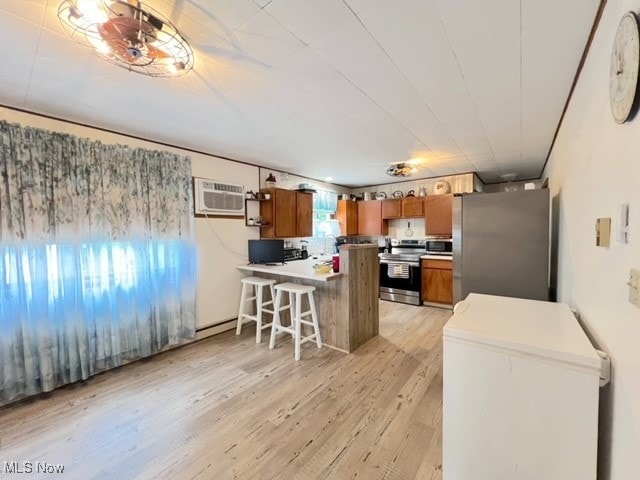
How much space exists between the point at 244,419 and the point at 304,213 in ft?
10.2

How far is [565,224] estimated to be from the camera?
2.03 meters

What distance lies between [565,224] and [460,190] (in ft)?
9.52

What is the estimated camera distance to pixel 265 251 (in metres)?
3.88

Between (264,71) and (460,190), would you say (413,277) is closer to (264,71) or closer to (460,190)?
(460,190)

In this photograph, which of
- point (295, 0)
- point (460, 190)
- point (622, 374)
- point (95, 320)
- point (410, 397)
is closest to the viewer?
point (622, 374)

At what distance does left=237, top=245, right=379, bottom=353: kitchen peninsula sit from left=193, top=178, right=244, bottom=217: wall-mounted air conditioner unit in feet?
3.25

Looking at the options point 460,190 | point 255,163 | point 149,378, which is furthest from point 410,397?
point 460,190

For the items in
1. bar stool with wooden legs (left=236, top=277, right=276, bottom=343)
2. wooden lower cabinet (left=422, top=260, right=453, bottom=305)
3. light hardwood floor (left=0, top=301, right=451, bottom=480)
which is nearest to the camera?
light hardwood floor (left=0, top=301, right=451, bottom=480)

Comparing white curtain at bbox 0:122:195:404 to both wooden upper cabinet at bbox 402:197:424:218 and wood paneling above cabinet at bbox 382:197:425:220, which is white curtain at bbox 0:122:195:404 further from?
wooden upper cabinet at bbox 402:197:424:218

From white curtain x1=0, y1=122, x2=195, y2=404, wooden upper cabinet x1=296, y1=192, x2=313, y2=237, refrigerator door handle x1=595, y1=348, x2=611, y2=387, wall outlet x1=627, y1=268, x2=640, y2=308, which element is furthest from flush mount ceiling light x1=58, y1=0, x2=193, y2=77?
wooden upper cabinet x1=296, y1=192, x2=313, y2=237

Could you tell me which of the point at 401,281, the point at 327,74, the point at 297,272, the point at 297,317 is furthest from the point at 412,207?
the point at 327,74

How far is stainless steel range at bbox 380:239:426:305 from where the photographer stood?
4770mm

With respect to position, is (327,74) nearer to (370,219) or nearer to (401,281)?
(401,281)

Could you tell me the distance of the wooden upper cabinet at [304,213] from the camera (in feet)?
14.4
